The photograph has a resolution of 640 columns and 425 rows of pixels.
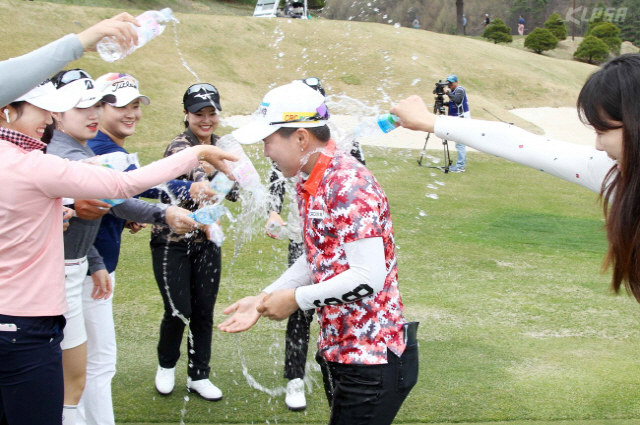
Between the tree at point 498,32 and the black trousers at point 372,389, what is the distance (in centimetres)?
3818

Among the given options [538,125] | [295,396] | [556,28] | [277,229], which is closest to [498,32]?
[556,28]

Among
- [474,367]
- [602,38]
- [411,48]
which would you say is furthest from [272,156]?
[602,38]

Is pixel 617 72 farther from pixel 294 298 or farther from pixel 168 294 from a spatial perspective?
pixel 168 294

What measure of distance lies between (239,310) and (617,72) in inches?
68.0

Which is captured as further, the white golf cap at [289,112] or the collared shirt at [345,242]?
the white golf cap at [289,112]

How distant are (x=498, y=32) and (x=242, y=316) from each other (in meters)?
38.2

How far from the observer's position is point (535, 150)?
2.19 meters

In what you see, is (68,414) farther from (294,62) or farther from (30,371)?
(294,62)

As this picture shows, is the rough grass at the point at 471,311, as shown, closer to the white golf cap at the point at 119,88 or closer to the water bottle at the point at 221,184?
the water bottle at the point at 221,184

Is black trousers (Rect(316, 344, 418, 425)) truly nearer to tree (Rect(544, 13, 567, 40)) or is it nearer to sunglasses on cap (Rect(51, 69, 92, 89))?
sunglasses on cap (Rect(51, 69, 92, 89))

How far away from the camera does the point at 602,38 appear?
122 ft

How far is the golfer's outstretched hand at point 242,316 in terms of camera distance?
2.54m

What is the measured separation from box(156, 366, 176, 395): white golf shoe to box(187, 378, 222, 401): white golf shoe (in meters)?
0.12

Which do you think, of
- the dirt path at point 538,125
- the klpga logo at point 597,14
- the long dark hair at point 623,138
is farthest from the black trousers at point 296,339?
the klpga logo at point 597,14
